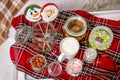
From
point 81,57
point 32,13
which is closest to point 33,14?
point 32,13

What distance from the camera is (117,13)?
1.05 meters

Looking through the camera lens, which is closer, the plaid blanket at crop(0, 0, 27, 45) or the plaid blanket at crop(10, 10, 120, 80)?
the plaid blanket at crop(10, 10, 120, 80)

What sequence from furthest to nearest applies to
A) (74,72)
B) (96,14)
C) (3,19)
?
(3,19) < (96,14) < (74,72)

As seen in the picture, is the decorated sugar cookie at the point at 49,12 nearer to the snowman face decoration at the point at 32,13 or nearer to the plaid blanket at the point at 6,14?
the snowman face decoration at the point at 32,13

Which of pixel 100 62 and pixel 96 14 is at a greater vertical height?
pixel 96 14

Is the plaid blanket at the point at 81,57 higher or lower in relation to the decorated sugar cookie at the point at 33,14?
lower

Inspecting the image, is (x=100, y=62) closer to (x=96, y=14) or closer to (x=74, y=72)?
(x=74, y=72)

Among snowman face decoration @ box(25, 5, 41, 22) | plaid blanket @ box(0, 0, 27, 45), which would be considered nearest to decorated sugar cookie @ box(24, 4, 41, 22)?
snowman face decoration @ box(25, 5, 41, 22)

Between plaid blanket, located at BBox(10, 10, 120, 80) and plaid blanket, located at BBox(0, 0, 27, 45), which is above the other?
plaid blanket, located at BBox(0, 0, 27, 45)

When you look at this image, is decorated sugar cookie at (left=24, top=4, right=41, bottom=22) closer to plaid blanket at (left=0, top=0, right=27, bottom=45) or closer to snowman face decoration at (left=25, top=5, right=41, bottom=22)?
snowman face decoration at (left=25, top=5, right=41, bottom=22)

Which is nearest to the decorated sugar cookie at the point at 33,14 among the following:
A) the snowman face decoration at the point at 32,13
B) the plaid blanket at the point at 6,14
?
the snowman face decoration at the point at 32,13

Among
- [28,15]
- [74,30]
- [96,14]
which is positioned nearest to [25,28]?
[28,15]

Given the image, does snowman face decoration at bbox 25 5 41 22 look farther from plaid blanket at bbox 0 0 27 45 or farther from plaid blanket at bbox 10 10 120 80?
plaid blanket at bbox 0 0 27 45

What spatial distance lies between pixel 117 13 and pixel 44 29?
32cm
